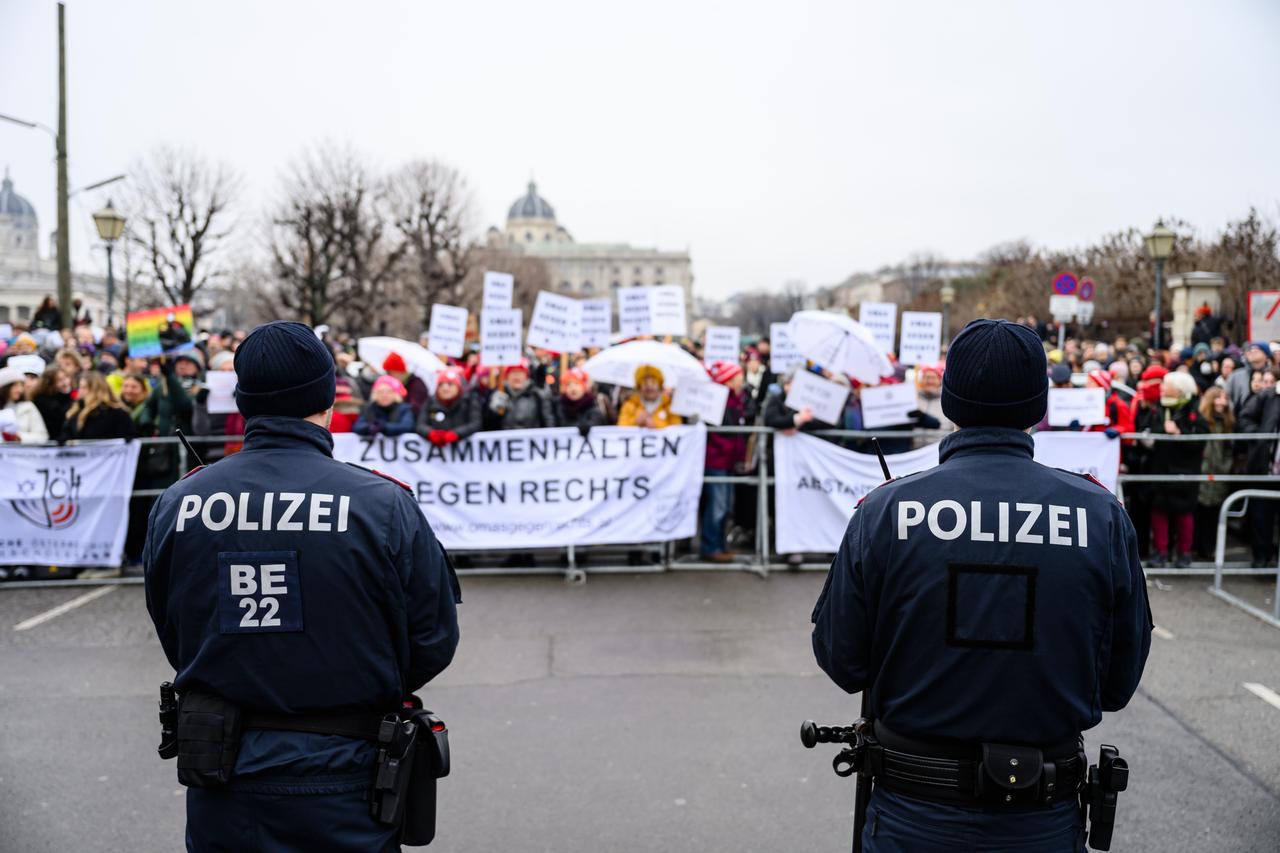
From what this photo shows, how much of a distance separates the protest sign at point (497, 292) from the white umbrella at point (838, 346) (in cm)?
278

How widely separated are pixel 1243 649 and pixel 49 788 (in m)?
7.36

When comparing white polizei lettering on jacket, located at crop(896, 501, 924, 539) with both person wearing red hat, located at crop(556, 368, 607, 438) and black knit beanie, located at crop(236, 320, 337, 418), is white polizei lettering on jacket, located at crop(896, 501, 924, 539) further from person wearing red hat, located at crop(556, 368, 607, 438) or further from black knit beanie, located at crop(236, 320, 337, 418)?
person wearing red hat, located at crop(556, 368, 607, 438)

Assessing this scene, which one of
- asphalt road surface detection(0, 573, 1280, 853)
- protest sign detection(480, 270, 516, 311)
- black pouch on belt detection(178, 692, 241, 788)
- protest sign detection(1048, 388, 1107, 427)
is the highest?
protest sign detection(480, 270, 516, 311)

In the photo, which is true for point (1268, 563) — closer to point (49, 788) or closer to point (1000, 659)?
point (1000, 659)

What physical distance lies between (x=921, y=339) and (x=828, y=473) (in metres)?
2.02

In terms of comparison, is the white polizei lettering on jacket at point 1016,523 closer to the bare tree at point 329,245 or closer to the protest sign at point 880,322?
the protest sign at point 880,322

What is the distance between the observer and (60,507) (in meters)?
9.17

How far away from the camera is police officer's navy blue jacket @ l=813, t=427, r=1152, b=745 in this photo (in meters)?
2.62

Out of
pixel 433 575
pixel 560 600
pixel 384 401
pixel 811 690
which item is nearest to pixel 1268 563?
pixel 811 690

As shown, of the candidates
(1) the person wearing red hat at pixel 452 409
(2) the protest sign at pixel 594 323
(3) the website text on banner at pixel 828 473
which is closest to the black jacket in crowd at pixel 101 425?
(1) the person wearing red hat at pixel 452 409

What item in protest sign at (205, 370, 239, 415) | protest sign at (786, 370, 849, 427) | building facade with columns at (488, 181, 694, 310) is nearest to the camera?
protest sign at (786, 370, 849, 427)

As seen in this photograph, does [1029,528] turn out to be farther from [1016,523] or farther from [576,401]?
[576,401]

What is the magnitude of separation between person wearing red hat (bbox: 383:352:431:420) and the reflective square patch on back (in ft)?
26.1

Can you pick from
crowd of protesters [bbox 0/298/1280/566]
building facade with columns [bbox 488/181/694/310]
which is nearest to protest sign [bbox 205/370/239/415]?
crowd of protesters [bbox 0/298/1280/566]
